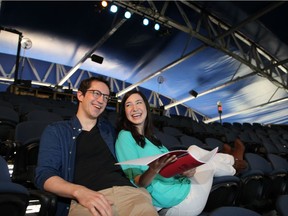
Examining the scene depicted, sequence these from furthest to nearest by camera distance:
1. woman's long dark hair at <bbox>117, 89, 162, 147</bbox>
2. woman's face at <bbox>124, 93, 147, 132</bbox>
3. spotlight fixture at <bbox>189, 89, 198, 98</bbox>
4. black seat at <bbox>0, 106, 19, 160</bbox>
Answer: spotlight fixture at <bbox>189, 89, 198, 98</bbox> → black seat at <bbox>0, 106, 19, 160</bbox> → woman's face at <bbox>124, 93, 147, 132</bbox> → woman's long dark hair at <bbox>117, 89, 162, 147</bbox>

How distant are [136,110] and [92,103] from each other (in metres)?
0.38

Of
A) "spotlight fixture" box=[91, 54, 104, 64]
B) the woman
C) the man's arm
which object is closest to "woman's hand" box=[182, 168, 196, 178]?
the woman

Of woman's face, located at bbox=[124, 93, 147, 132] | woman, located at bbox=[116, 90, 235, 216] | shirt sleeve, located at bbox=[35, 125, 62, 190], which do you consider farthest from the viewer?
woman's face, located at bbox=[124, 93, 147, 132]

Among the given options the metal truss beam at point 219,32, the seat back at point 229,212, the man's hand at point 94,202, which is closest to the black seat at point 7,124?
the man's hand at point 94,202

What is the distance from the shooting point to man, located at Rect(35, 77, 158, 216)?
3.68ft

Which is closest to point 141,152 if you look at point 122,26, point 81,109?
point 81,109

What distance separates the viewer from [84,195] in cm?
106

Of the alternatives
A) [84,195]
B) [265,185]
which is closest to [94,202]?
[84,195]

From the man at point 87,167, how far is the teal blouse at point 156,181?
6 cm

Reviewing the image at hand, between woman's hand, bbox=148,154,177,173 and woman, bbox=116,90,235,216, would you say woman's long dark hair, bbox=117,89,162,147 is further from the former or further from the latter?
woman's hand, bbox=148,154,177,173

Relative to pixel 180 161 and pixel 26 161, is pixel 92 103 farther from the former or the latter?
pixel 26 161

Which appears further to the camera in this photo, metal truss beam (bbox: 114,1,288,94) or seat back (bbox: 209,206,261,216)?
metal truss beam (bbox: 114,1,288,94)

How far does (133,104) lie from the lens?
6.07ft

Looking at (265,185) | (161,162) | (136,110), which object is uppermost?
(136,110)
